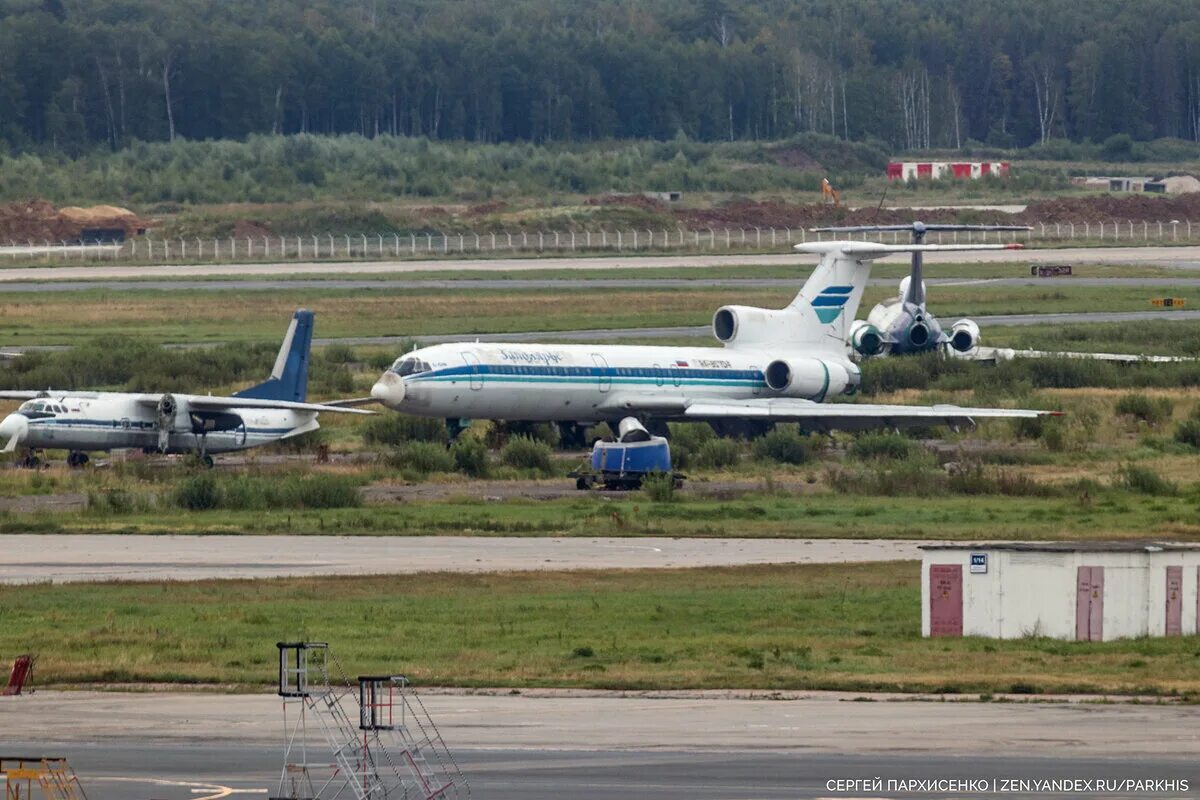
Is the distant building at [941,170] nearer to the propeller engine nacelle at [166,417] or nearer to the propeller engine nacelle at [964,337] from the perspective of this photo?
the propeller engine nacelle at [964,337]

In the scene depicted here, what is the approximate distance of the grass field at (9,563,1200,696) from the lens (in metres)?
26.5

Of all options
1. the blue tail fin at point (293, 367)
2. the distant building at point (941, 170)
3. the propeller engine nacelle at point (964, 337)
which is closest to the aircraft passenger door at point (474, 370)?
the blue tail fin at point (293, 367)

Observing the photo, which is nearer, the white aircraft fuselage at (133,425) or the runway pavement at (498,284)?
the white aircraft fuselage at (133,425)

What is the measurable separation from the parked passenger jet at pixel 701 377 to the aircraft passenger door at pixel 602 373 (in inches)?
1.0

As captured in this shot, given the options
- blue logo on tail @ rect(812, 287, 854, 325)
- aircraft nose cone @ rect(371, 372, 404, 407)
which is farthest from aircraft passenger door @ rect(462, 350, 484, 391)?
blue logo on tail @ rect(812, 287, 854, 325)

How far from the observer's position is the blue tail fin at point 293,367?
6022 centimetres

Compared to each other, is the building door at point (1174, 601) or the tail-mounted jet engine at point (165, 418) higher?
the building door at point (1174, 601)

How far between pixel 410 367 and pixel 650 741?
1268 inches

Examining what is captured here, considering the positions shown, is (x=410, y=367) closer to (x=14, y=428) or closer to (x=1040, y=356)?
(x=14, y=428)

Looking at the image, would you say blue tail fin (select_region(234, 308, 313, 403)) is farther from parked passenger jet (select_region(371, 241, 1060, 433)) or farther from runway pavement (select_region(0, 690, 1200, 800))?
runway pavement (select_region(0, 690, 1200, 800))

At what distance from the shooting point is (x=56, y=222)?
14238 centimetres

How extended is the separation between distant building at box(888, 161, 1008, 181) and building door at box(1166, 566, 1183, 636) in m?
154

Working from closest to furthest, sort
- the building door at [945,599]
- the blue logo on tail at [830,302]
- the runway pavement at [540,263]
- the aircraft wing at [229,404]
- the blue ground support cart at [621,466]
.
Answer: the building door at [945,599]
the blue ground support cart at [621,466]
the aircraft wing at [229,404]
the blue logo on tail at [830,302]
the runway pavement at [540,263]

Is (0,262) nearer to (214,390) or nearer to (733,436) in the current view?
(214,390)
